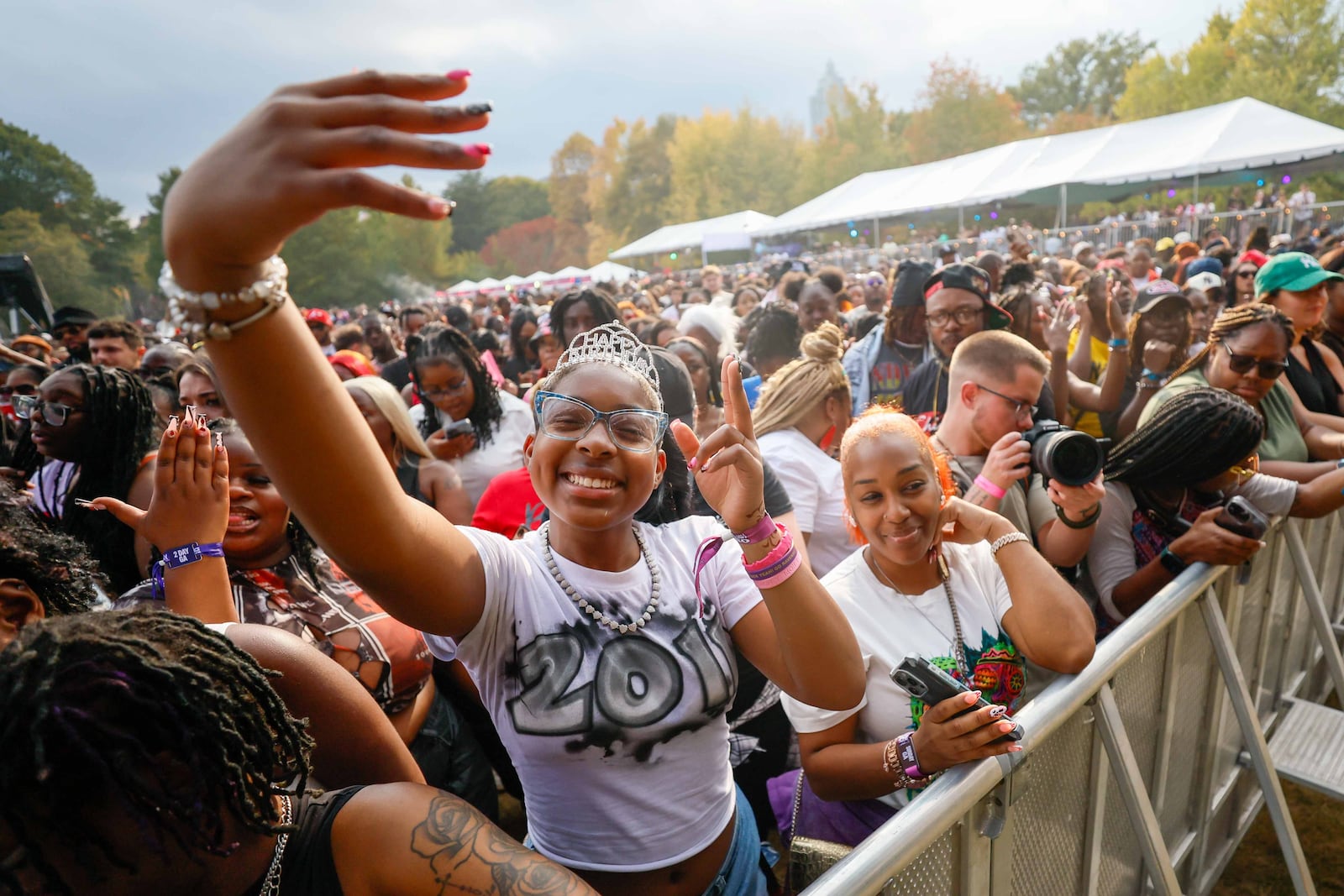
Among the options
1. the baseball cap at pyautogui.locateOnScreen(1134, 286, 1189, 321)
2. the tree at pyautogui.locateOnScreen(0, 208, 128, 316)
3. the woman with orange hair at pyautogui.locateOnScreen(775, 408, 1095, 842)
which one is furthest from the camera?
the tree at pyautogui.locateOnScreen(0, 208, 128, 316)

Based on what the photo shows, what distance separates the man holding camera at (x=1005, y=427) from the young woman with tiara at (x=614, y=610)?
115cm

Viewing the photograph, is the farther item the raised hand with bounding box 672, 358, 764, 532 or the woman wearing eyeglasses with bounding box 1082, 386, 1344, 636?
the woman wearing eyeglasses with bounding box 1082, 386, 1344, 636

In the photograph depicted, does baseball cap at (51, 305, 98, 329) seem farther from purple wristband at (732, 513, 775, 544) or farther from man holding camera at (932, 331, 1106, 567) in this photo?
purple wristband at (732, 513, 775, 544)

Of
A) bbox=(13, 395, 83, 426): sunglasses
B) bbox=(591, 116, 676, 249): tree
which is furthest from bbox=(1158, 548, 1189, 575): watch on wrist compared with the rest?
bbox=(591, 116, 676, 249): tree

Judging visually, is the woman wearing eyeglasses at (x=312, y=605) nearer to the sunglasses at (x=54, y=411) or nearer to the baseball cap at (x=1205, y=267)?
the sunglasses at (x=54, y=411)

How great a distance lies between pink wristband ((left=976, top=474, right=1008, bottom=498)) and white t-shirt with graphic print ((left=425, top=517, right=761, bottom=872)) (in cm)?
108

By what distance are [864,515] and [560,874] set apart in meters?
1.28

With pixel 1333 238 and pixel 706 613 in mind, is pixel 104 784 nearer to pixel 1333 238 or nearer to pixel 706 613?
pixel 706 613

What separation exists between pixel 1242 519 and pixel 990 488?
817mm

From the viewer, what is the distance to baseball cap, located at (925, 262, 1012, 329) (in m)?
4.24

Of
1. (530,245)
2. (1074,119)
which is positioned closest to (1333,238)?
(1074,119)

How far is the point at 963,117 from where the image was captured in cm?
5559

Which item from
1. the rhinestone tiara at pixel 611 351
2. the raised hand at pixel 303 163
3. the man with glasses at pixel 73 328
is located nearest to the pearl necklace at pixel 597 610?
the rhinestone tiara at pixel 611 351

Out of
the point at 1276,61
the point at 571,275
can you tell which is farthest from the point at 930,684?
the point at 1276,61
